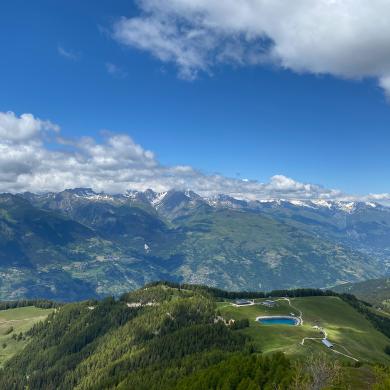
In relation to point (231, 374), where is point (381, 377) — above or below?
above

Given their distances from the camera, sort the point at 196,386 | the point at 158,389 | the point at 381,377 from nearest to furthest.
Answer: the point at 381,377 → the point at 196,386 → the point at 158,389

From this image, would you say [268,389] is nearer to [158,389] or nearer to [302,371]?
[302,371]

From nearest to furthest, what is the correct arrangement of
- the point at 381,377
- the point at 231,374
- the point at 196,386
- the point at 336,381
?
the point at 336,381 → the point at 381,377 → the point at 231,374 → the point at 196,386

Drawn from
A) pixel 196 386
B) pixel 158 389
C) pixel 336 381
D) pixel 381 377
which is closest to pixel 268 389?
pixel 336 381

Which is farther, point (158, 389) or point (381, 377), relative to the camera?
point (158, 389)

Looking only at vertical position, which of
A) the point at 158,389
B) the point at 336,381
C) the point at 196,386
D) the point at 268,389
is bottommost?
the point at 158,389

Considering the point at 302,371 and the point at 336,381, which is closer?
the point at 336,381

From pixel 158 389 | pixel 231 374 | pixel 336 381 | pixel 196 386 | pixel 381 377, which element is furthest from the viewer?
pixel 158 389

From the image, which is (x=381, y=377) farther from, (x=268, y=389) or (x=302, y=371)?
(x=268, y=389)

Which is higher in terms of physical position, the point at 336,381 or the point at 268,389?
the point at 336,381

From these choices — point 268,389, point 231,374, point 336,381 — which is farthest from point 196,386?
point 336,381
